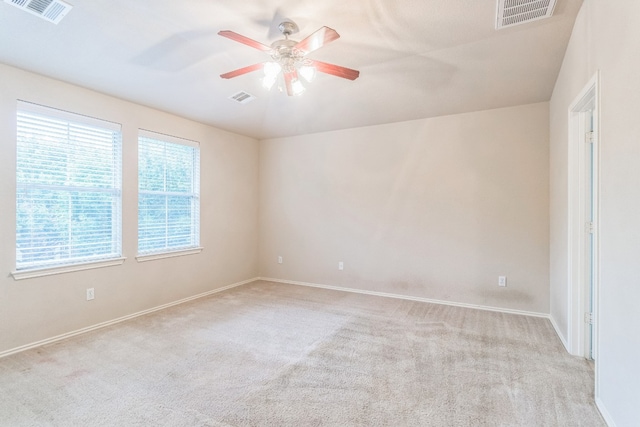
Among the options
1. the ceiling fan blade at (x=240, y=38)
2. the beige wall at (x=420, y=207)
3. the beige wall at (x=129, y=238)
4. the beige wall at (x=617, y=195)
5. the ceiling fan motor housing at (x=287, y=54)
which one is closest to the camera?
the beige wall at (x=617, y=195)

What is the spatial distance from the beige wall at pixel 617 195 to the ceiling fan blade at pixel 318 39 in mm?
1501

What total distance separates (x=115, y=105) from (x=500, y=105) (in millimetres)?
4578

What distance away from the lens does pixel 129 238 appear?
376cm

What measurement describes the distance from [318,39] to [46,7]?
1.92 meters

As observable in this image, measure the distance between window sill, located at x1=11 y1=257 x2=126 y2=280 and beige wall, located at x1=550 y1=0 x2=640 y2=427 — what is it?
173 inches

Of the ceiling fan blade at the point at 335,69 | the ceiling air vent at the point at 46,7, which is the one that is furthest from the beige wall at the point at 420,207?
the ceiling air vent at the point at 46,7

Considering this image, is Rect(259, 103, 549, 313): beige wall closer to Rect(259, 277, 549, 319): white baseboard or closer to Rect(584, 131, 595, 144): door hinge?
Rect(259, 277, 549, 319): white baseboard

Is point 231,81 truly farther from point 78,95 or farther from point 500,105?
point 500,105

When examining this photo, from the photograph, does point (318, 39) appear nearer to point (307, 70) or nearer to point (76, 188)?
point (307, 70)

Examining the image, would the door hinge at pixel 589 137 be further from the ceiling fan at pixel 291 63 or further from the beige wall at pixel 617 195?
the ceiling fan at pixel 291 63

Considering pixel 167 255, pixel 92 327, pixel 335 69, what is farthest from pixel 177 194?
pixel 335 69

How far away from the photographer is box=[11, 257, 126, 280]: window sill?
2.89 metres

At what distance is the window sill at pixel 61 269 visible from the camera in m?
2.89

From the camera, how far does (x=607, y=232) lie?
185 cm
